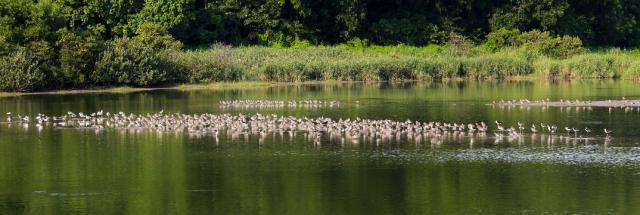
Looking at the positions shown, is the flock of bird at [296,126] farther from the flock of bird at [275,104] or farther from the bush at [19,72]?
the bush at [19,72]

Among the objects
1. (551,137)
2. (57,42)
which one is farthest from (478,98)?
(57,42)

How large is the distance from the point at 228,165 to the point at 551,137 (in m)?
12.6

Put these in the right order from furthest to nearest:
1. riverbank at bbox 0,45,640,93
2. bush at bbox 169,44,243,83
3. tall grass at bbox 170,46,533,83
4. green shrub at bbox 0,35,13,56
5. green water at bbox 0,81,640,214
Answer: tall grass at bbox 170,46,533,83 < bush at bbox 169,44,243,83 < riverbank at bbox 0,45,640,93 < green shrub at bbox 0,35,13,56 < green water at bbox 0,81,640,214

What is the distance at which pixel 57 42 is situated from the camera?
2709 inches

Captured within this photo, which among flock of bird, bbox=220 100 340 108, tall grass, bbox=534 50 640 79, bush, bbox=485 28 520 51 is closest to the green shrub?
flock of bird, bbox=220 100 340 108

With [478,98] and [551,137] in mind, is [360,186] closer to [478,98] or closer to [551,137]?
[551,137]

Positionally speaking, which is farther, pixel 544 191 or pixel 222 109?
pixel 222 109

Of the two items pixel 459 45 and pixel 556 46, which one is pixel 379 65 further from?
pixel 556 46

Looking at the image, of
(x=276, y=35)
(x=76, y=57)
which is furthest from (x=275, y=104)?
(x=276, y=35)

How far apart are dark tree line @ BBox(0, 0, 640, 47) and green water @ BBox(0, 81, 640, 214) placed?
31.9m

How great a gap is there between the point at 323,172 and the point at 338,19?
6264 centimetres

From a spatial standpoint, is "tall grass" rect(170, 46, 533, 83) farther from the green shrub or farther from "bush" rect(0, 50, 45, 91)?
the green shrub

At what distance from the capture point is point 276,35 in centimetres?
9250

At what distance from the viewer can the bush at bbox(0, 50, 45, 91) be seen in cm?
6506
